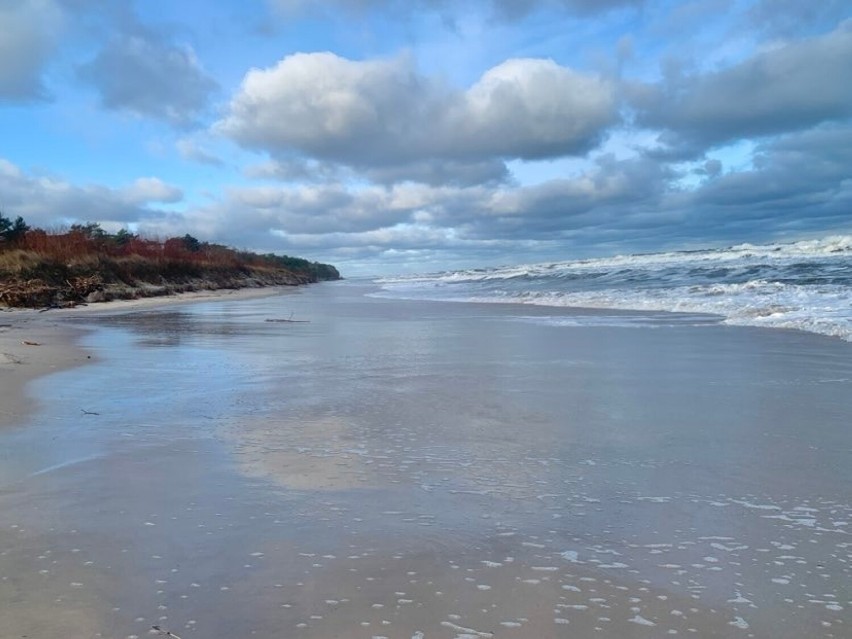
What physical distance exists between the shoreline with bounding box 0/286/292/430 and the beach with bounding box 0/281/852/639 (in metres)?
0.10

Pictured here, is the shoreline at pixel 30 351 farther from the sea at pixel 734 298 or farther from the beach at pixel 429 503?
the sea at pixel 734 298

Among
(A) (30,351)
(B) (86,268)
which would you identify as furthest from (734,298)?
(B) (86,268)

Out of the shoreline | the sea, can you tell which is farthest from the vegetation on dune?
the sea

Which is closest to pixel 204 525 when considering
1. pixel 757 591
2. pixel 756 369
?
pixel 757 591

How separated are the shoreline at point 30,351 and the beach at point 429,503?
0.10m

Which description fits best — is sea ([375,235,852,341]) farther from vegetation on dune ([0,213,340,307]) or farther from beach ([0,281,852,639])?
vegetation on dune ([0,213,340,307])

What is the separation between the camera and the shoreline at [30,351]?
5414mm

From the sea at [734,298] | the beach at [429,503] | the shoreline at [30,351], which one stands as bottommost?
the beach at [429,503]

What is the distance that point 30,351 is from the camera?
337 inches

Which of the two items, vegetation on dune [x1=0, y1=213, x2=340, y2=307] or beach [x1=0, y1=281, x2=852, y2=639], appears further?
vegetation on dune [x1=0, y1=213, x2=340, y2=307]

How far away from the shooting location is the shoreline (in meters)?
5.41

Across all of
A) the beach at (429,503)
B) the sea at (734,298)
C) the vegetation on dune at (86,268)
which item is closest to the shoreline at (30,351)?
the beach at (429,503)

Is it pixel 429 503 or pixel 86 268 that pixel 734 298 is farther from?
pixel 86 268

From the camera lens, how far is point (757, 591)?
91.0 inches
